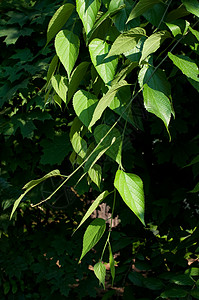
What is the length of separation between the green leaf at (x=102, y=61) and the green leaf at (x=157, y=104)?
0.44 ft

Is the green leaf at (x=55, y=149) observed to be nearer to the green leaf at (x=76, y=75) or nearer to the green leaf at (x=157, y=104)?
the green leaf at (x=76, y=75)

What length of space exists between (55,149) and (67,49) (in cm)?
180

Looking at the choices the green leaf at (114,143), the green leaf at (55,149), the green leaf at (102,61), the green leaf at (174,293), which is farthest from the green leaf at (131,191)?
the green leaf at (55,149)

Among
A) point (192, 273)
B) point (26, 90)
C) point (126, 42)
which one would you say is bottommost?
point (192, 273)

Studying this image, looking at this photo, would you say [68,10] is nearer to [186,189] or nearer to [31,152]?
[186,189]

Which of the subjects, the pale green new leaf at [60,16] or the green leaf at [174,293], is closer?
the pale green new leaf at [60,16]

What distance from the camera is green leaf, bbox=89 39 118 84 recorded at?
1.03 meters

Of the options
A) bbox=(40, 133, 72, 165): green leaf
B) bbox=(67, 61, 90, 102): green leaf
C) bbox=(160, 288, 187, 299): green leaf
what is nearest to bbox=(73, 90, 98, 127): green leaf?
bbox=(67, 61, 90, 102): green leaf

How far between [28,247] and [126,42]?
294cm

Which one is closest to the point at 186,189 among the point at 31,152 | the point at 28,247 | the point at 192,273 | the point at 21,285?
the point at 192,273

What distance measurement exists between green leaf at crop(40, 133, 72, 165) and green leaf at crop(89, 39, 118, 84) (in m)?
1.65

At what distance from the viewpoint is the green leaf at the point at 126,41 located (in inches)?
37.7

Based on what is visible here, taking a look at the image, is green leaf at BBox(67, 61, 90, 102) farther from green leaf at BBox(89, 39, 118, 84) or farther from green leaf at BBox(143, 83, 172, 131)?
green leaf at BBox(143, 83, 172, 131)

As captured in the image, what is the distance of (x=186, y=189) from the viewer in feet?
8.66
